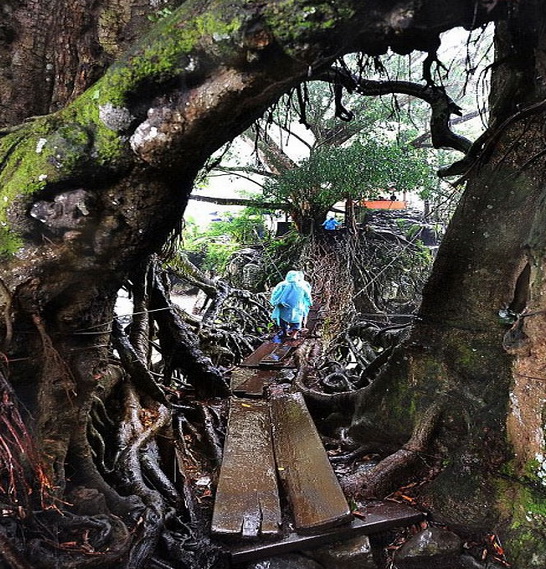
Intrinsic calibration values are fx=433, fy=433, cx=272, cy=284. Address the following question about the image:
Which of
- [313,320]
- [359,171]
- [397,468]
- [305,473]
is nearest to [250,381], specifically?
[305,473]

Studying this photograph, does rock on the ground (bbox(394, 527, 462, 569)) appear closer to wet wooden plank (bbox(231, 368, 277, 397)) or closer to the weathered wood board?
wet wooden plank (bbox(231, 368, 277, 397))

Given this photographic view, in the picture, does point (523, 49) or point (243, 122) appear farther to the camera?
point (523, 49)

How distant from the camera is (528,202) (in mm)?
3061

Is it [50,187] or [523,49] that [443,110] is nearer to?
[523,49]

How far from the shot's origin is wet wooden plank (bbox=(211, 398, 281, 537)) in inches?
108

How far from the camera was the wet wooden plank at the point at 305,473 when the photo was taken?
283cm

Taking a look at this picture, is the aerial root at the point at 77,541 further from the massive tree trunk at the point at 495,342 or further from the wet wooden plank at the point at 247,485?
the massive tree trunk at the point at 495,342

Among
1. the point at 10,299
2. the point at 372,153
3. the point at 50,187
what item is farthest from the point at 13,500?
the point at 372,153

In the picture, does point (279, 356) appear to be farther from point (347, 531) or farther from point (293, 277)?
point (347, 531)

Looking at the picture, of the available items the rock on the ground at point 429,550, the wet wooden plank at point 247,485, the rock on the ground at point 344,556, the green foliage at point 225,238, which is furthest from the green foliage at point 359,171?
the rock on the ground at point 344,556

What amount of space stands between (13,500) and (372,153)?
7.80 metres

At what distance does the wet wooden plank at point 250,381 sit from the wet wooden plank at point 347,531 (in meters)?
2.16

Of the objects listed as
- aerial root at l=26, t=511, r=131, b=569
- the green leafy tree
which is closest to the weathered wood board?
the green leafy tree

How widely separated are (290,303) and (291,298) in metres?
0.11
